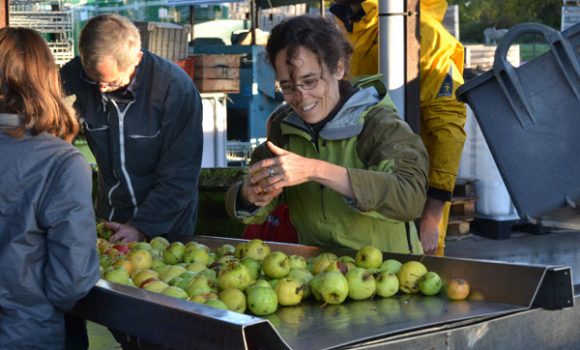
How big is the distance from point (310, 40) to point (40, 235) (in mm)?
1123

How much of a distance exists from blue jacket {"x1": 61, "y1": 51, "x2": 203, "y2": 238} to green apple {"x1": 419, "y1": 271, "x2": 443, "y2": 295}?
63.2 inches

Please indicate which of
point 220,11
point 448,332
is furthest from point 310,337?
point 220,11

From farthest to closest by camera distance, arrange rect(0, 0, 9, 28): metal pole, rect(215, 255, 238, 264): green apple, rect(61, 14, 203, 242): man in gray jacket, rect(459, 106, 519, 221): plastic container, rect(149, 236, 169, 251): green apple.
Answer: rect(459, 106, 519, 221): plastic container
rect(0, 0, 9, 28): metal pole
rect(61, 14, 203, 242): man in gray jacket
rect(149, 236, 169, 251): green apple
rect(215, 255, 238, 264): green apple

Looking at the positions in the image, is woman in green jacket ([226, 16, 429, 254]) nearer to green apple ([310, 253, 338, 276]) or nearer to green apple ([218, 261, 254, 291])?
green apple ([310, 253, 338, 276])

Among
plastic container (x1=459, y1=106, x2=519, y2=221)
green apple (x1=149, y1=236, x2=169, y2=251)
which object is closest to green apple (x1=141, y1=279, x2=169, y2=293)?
green apple (x1=149, y1=236, x2=169, y2=251)

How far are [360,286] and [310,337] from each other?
1.39 feet

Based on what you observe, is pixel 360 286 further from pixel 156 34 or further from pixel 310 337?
pixel 156 34

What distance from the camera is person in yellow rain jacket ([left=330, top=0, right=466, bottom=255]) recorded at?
13.8 feet

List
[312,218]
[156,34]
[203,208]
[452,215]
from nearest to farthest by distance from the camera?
[312,218], [203,208], [452,215], [156,34]

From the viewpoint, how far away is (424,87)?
14.3 ft

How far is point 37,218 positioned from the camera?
260 centimetres

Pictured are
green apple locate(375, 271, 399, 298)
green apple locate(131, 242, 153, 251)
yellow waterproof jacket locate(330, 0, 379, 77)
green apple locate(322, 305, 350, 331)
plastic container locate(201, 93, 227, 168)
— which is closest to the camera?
green apple locate(322, 305, 350, 331)

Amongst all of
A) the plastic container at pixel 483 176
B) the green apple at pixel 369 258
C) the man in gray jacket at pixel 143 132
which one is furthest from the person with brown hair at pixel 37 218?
the plastic container at pixel 483 176

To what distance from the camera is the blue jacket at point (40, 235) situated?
8.43 ft
